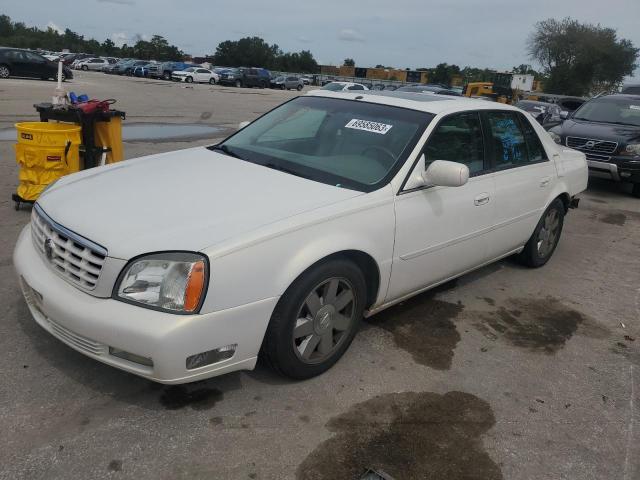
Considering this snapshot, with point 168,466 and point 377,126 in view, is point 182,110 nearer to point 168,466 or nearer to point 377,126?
point 377,126

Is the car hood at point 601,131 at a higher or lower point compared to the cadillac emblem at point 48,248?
higher

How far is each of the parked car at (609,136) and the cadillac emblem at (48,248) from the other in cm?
877

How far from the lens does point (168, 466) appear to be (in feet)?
8.02

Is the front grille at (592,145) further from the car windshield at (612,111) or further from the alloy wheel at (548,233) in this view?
the alloy wheel at (548,233)

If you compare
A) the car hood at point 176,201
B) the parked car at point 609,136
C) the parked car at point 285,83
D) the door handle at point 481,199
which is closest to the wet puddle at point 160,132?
the parked car at point 609,136

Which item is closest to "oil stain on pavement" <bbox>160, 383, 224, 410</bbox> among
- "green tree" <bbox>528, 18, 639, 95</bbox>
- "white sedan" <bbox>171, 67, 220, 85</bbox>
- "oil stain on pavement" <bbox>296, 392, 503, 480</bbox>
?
"oil stain on pavement" <bbox>296, 392, 503, 480</bbox>

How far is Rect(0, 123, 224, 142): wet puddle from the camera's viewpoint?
10.7m

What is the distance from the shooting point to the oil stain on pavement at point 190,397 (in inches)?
113

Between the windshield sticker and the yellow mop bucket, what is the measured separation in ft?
10.8

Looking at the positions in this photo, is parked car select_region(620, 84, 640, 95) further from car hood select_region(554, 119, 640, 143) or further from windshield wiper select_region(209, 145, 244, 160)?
windshield wiper select_region(209, 145, 244, 160)

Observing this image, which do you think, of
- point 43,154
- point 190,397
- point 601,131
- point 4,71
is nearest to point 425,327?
point 190,397

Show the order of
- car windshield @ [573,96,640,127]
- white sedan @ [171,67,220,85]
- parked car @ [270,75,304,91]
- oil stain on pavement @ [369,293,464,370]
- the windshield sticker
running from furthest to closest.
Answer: parked car @ [270,75,304,91], white sedan @ [171,67,220,85], car windshield @ [573,96,640,127], the windshield sticker, oil stain on pavement @ [369,293,464,370]

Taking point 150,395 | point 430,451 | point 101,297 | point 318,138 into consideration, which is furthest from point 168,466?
point 318,138

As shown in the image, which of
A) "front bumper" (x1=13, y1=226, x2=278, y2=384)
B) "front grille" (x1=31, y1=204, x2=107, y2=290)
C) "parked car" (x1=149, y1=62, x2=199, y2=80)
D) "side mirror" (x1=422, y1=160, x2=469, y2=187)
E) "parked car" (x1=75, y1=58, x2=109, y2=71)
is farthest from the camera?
"parked car" (x1=75, y1=58, x2=109, y2=71)
